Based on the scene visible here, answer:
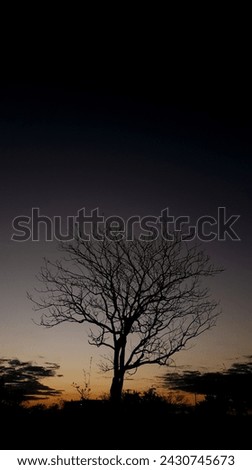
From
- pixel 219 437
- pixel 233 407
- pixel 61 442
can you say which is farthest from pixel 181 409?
pixel 61 442

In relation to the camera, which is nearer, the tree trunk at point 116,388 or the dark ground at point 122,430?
the dark ground at point 122,430

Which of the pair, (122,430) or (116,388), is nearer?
(122,430)

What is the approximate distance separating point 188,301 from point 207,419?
4.70 m

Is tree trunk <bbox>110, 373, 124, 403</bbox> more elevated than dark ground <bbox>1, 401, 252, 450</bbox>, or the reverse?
tree trunk <bbox>110, 373, 124, 403</bbox>

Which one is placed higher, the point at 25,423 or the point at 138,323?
the point at 138,323

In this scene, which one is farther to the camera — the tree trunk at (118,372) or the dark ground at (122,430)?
the tree trunk at (118,372)

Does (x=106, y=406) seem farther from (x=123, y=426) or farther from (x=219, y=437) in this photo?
(x=219, y=437)

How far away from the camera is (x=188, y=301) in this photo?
1513 centimetres

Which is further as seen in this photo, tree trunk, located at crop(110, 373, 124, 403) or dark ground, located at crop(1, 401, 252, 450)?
tree trunk, located at crop(110, 373, 124, 403)

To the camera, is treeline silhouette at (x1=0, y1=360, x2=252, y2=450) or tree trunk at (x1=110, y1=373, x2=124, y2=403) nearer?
treeline silhouette at (x1=0, y1=360, x2=252, y2=450)

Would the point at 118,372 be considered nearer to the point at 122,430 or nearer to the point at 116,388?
the point at 116,388

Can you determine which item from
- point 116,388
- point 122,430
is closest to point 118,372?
A: point 116,388

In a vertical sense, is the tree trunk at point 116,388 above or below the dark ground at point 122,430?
above

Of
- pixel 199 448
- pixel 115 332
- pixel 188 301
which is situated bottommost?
pixel 199 448
